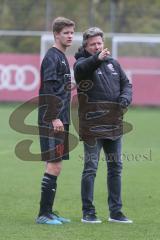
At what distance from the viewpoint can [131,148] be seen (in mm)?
15805

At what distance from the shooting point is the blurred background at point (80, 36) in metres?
31.0

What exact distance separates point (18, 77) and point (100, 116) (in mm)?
23252

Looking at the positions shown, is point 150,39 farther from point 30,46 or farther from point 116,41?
point 30,46

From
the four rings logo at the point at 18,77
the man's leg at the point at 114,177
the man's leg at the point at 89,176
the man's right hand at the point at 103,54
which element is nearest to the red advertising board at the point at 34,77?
the four rings logo at the point at 18,77

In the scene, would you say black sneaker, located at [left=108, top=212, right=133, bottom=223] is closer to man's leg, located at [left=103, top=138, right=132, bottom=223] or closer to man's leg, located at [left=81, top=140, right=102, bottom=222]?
man's leg, located at [left=103, top=138, right=132, bottom=223]

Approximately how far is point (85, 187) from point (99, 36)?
157 centimetres

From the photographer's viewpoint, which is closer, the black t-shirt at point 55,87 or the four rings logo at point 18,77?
the black t-shirt at point 55,87

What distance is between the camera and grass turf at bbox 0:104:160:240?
24.8 ft

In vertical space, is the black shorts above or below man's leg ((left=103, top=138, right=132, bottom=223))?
above

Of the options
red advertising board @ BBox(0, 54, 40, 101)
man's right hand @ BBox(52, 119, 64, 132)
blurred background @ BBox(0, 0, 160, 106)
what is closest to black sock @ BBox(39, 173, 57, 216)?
man's right hand @ BBox(52, 119, 64, 132)

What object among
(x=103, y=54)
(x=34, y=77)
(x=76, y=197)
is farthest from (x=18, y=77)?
(x=103, y=54)

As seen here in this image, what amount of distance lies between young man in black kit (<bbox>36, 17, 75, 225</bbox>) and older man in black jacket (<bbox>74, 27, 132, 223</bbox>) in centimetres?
18

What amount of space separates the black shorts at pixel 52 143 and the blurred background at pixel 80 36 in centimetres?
2182

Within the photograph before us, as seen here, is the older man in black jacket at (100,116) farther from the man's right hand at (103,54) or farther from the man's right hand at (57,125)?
the man's right hand at (57,125)
